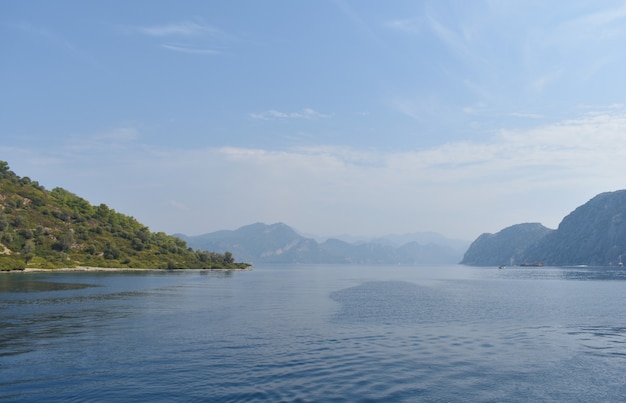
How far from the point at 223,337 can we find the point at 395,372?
77.1ft

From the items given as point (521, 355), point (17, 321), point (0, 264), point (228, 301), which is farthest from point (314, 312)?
point (0, 264)

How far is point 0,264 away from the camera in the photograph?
184 meters

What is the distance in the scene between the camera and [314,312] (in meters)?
81.3

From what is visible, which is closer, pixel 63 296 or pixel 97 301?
pixel 97 301

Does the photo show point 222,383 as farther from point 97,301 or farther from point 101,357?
point 97,301

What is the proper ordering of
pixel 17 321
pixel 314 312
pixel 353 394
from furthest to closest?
pixel 314 312 → pixel 17 321 → pixel 353 394

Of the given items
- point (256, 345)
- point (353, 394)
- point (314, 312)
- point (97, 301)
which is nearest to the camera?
point (353, 394)

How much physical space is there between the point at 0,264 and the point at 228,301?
450 feet

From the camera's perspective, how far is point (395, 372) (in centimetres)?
4084

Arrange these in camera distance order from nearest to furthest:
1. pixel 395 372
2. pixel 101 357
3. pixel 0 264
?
pixel 395 372, pixel 101 357, pixel 0 264

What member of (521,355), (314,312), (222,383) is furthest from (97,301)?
(521,355)

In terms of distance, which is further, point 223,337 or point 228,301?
point 228,301

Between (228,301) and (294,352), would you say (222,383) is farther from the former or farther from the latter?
(228,301)

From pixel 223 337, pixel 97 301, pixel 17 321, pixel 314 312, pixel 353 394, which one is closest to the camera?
pixel 353 394
